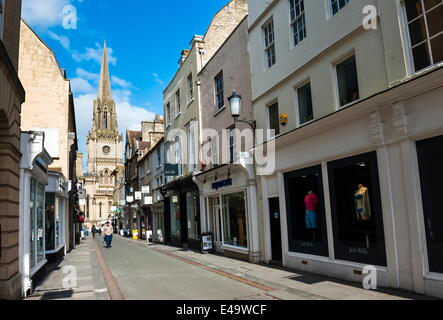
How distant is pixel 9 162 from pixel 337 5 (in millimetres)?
9000

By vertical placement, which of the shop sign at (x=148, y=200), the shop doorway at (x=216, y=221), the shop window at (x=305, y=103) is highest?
the shop window at (x=305, y=103)

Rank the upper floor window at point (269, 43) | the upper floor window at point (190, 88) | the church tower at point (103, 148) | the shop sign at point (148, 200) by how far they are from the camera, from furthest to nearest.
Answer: the church tower at point (103, 148)
the shop sign at point (148, 200)
the upper floor window at point (190, 88)
the upper floor window at point (269, 43)

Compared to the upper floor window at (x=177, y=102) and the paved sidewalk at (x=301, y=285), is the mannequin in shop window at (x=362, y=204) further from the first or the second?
the upper floor window at (x=177, y=102)

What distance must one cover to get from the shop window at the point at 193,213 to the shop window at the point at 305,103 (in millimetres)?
10212

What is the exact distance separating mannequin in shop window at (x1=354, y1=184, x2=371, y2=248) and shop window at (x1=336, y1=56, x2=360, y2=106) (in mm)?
2314

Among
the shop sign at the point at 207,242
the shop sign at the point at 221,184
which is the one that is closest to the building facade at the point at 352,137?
the shop sign at the point at 221,184

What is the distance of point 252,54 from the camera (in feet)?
46.3

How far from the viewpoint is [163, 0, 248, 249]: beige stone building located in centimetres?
2014

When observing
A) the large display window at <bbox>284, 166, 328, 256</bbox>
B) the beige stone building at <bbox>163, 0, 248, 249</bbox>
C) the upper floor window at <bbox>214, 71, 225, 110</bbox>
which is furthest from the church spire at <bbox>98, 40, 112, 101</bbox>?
the large display window at <bbox>284, 166, 328, 256</bbox>

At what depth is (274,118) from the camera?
12.9 meters

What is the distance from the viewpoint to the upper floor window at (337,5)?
9.50m

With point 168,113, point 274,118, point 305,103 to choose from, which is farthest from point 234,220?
point 168,113

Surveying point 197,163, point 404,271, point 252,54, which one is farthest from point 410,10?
point 197,163

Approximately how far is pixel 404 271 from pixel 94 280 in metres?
8.39
